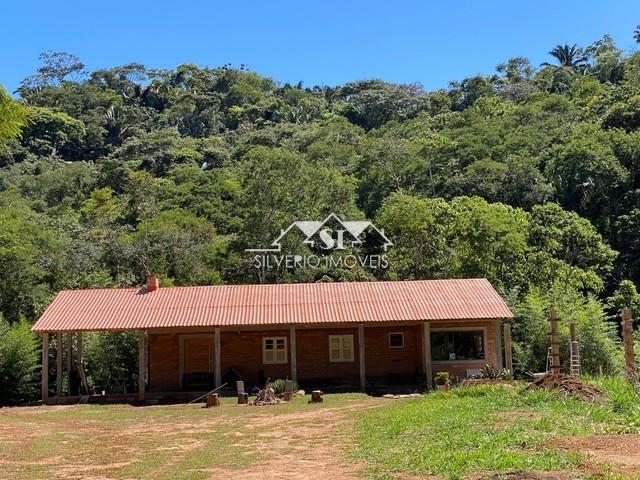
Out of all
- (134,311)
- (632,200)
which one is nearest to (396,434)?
(134,311)

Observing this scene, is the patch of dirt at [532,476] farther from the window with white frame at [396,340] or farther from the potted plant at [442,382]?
the window with white frame at [396,340]

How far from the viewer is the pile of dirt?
1238 cm

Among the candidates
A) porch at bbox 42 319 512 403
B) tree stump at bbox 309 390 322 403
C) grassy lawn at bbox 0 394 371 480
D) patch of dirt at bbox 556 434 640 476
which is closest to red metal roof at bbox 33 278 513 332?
porch at bbox 42 319 512 403

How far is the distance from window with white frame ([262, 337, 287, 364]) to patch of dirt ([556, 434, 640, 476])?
17305 mm

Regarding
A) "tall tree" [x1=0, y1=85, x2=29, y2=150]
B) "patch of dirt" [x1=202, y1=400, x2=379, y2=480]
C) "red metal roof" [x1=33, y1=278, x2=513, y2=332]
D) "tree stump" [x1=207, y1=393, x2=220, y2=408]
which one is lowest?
"tree stump" [x1=207, y1=393, x2=220, y2=408]

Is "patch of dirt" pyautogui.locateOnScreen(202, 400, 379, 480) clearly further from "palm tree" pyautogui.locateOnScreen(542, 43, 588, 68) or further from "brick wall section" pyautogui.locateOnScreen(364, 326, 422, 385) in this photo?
"palm tree" pyautogui.locateOnScreen(542, 43, 588, 68)

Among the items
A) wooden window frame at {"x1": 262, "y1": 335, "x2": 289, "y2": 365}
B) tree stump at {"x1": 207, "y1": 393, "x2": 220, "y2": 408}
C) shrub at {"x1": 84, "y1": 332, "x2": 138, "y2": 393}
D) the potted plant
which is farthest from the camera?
shrub at {"x1": 84, "y1": 332, "x2": 138, "y2": 393}

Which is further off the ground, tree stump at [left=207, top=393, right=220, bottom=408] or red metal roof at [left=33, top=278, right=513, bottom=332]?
red metal roof at [left=33, top=278, right=513, bottom=332]

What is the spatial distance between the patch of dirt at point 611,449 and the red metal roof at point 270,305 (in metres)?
14.0

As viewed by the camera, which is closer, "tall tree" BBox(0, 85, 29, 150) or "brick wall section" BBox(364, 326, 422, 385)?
"tall tree" BBox(0, 85, 29, 150)

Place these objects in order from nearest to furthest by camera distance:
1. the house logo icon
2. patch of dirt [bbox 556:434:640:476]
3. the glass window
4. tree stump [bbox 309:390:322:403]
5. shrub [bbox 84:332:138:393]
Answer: patch of dirt [bbox 556:434:640:476], tree stump [bbox 309:390:322:403], the glass window, shrub [bbox 84:332:138:393], the house logo icon

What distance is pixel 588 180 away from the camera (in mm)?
43125

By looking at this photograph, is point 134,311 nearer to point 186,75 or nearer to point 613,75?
point 613,75

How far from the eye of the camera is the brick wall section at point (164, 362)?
83.0ft
